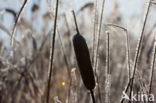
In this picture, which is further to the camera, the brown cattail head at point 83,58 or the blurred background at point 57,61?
the blurred background at point 57,61

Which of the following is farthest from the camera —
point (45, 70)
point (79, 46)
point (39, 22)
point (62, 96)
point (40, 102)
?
point (39, 22)

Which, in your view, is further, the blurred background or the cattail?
the blurred background

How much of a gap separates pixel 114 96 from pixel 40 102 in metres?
1.03

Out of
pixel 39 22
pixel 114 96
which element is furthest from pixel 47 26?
Result: pixel 114 96

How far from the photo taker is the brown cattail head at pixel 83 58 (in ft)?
3.29

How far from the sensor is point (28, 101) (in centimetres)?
249

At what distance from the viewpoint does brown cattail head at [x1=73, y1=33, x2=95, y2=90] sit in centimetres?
100

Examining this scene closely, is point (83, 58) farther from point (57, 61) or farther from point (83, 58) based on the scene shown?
point (57, 61)

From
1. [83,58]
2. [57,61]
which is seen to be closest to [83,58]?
[83,58]

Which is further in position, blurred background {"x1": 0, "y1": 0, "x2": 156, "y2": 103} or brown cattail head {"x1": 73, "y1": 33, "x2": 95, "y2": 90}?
blurred background {"x1": 0, "y1": 0, "x2": 156, "y2": 103}

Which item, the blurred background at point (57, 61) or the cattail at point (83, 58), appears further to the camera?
the blurred background at point (57, 61)

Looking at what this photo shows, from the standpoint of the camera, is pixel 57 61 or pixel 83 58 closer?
pixel 83 58

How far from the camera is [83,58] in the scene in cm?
101

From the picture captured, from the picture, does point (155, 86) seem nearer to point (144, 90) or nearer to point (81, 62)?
point (144, 90)
